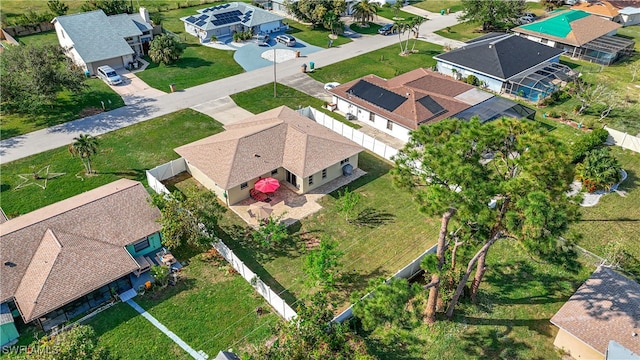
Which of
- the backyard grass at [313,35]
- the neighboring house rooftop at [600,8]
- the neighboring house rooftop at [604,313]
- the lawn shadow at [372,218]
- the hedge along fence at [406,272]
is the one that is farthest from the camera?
the neighboring house rooftop at [600,8]

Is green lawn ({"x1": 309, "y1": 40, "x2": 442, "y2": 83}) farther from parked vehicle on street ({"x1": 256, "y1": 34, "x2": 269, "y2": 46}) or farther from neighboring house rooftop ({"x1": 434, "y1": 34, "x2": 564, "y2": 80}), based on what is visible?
parked vehicle on street ({"x1": 256, "y1": 34, "x2": 269, "y2": 46})

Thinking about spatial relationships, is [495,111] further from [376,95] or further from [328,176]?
[328,176]

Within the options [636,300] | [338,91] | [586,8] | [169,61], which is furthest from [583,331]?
[586,8]

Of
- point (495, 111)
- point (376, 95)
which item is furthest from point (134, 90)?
point (495, 111)

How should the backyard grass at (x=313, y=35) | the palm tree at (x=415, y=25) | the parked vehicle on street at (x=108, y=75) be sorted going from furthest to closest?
the backyard grass at (x=313, y=35) < the palm tree at (x=415, y=25) < the parked vehicle on street at (x=108, y=75)

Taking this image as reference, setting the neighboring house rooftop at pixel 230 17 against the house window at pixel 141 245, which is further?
the neighboring house rooftop at pixel 230 17

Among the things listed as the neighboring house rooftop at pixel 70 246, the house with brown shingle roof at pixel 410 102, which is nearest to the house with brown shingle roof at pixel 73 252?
the neighboring house rooftop at pixel 70 246

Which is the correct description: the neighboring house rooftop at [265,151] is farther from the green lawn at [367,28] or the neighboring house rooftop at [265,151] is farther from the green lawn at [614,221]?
the green lawn at [367,28]
